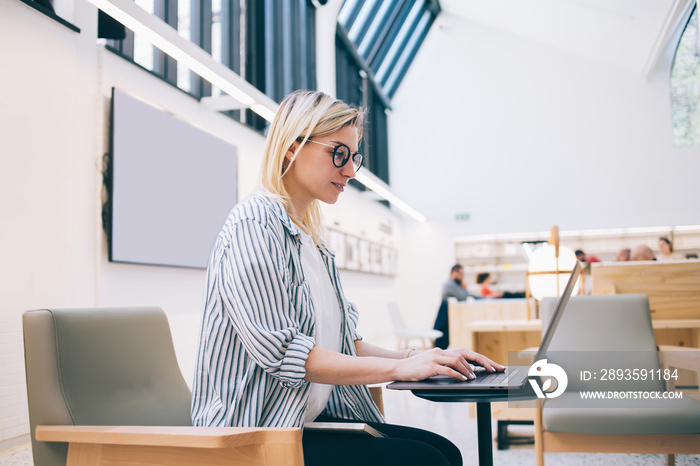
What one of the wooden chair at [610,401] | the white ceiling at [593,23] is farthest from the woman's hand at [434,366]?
the white ceiling at [593,23]

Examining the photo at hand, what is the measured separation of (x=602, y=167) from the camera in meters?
10.9

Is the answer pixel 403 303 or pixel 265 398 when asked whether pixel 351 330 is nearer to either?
pixel 265 398

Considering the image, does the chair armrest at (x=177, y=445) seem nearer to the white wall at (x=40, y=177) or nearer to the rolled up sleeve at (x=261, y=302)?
the rolled up sleeve at (x=261, y=302)

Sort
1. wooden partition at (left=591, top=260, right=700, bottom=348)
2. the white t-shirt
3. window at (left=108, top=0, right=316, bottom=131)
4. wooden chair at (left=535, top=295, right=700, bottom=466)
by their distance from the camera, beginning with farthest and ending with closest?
window at (left=108, top=0, right=316, bottom=131), wooden partition at (left=591, top=260, right=700, bottom=348), wooden chair at (left=535, top=295, right=700, bottom=466), the white t-shirt

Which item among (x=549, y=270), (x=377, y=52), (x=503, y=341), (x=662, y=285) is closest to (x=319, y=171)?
(x=549, y=270)

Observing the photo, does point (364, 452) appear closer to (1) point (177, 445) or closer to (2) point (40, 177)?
(1) point (177, 445)

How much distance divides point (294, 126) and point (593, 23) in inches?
393

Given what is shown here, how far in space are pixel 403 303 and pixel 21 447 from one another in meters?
9.55

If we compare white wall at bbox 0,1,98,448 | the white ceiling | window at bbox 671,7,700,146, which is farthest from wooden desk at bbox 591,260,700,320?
window at bbox 671,7,700,146

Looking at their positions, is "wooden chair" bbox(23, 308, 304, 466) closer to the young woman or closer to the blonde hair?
the young woman

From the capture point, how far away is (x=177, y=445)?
1.03m

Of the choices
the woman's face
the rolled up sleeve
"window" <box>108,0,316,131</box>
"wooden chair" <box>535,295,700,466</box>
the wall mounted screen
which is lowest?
"wooden chair" <box>535,295,700,466</box>

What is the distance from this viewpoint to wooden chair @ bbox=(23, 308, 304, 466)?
103 centimetres

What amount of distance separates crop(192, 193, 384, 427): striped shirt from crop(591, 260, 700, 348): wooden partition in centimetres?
271
